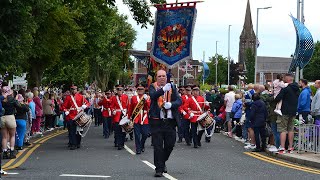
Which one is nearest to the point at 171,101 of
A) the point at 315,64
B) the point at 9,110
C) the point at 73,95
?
the point at 9,110

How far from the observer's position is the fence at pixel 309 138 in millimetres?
15664

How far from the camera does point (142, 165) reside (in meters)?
14.1

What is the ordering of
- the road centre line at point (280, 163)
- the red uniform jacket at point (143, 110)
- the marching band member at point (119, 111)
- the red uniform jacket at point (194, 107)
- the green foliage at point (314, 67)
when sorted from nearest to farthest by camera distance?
the road centre line at point (280, 163) < the red uniform jacket at point (143, 110) < the marching band member at point (119, 111) < the red uniform jacket at point (194, 107) < the green foliage at point (314, 67)

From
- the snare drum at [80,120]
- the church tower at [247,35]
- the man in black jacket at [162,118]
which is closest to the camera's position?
the man in black jacket at [162,118]

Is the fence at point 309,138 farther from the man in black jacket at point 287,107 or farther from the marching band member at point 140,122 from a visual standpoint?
the marching band member at point 140,122

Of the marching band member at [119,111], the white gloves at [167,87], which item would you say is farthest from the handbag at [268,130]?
the white gloves at [167,87]

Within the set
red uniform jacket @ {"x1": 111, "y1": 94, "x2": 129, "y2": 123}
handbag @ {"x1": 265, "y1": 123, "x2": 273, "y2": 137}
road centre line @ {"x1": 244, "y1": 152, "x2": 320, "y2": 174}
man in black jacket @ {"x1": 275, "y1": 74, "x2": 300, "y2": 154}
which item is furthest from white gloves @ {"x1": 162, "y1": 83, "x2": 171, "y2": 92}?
red uniform jacket @ {"x1": 111, "y1": 94, "x2": 129, "y2": 123}

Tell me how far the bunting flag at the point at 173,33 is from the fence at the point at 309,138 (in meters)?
4.01

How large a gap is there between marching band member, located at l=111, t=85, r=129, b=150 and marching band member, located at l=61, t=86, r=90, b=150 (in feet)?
3.61

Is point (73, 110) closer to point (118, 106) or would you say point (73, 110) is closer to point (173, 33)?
point (118, 106)

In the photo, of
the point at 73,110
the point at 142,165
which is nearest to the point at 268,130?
the point at 142,165

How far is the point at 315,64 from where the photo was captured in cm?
11406

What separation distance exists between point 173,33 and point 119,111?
3.44 m

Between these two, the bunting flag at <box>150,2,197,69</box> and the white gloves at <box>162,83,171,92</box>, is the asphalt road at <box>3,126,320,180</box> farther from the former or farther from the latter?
the bunting flag at <box>150,2,197,69</box>
